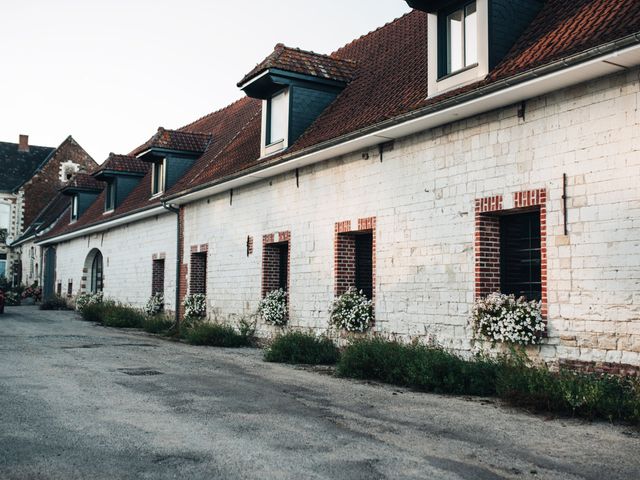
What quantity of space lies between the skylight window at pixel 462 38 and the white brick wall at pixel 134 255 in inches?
443

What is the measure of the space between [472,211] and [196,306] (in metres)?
9.74

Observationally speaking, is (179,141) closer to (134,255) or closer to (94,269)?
(134,255)

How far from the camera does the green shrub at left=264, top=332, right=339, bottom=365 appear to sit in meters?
11.4

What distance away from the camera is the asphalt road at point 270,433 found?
15.6 feet

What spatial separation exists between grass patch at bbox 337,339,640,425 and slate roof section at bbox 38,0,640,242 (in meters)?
3.47

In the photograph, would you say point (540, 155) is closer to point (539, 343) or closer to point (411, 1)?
point (539, 343)

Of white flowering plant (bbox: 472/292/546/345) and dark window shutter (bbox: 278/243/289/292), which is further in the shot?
dark window shutter (bbox: 278/243/289/292)

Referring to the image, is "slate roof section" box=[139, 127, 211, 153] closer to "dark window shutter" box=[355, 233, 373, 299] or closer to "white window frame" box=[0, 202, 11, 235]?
"dark window shutter" box=[355, 233, 373, 299]

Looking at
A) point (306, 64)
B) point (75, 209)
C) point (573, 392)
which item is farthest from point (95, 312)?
point (573, 392)

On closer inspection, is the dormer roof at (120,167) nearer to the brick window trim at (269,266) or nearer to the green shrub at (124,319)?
the green shrub at (124,319)

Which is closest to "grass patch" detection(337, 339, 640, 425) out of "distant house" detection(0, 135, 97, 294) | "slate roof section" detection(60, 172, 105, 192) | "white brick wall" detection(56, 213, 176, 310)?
"white brick wall" detection(56, 213, 176, 310)

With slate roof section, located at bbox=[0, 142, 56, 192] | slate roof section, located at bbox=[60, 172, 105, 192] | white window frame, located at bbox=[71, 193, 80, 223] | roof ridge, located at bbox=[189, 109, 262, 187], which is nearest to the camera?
roof ridge, located at bbox=[189, 109, 262, 187]

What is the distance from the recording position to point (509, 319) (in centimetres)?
844

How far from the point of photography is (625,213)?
291 inches
